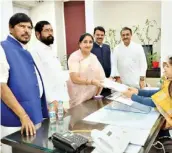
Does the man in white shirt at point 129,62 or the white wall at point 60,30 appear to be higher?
the white wall at point 60,30

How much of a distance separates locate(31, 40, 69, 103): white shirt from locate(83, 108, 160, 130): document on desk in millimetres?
455

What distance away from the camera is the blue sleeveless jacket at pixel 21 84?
4.43 feet

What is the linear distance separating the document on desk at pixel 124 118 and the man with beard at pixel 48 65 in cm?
42

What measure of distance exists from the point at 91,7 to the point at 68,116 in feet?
12.4

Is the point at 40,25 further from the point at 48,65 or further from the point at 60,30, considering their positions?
the point at 60,30

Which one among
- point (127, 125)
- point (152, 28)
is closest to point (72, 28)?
point (152, 28)

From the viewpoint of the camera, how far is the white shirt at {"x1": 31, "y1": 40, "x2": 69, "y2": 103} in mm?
1862

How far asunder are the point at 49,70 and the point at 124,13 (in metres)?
3.81

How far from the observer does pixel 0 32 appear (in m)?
3.30

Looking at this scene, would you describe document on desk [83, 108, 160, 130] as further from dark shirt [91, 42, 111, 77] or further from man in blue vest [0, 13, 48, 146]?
dark shirt [91, 42, 111, 77]

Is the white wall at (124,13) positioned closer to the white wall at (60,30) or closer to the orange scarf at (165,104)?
the white wall at (60,30)

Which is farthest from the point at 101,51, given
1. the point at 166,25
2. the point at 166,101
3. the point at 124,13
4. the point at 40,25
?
the point at 124,13

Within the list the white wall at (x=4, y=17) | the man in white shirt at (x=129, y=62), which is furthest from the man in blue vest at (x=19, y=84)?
the white wall at (x=4, y=17)

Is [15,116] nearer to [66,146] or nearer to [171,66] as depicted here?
[66,146]
